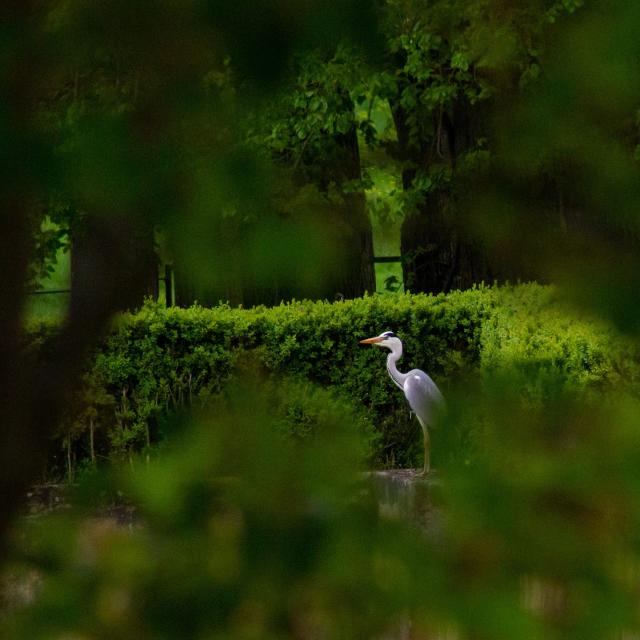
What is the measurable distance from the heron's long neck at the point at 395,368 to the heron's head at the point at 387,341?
0.03 metres

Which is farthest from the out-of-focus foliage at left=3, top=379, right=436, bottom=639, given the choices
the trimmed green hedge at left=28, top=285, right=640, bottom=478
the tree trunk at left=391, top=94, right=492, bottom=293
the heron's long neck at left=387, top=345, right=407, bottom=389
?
the tree trunk at left=391, top=94, right=492, bottom=293

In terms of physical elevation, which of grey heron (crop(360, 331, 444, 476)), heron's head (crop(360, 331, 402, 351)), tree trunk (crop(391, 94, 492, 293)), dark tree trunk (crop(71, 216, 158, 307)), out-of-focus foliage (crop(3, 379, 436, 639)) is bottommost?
out-of-focus foliage (crop(3, 379, 436, 639))

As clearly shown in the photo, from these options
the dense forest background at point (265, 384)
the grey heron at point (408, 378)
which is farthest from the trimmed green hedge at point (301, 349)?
the dense forest background at point (265, 384)

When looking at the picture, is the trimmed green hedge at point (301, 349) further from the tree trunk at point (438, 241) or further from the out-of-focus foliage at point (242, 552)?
the out-of-focus foliage at point (242, 552)

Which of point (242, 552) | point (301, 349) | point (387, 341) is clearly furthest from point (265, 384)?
point (301, 349)

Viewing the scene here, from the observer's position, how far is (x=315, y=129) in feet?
41.3

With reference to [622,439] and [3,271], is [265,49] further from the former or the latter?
[622,439]

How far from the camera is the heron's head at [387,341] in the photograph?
35.6 ft

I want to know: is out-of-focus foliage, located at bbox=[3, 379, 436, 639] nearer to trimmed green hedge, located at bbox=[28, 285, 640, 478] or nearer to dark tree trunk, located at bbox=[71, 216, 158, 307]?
dark tree trunk, located at bbox=[71, 216, 158, 307]

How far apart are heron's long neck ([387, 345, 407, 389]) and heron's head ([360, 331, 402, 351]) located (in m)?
0.03

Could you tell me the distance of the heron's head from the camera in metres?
10.9

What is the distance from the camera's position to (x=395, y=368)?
415 inches

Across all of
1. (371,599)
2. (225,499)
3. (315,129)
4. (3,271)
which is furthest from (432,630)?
(315,129)

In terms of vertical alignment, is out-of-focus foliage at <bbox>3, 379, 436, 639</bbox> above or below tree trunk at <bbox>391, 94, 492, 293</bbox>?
below
